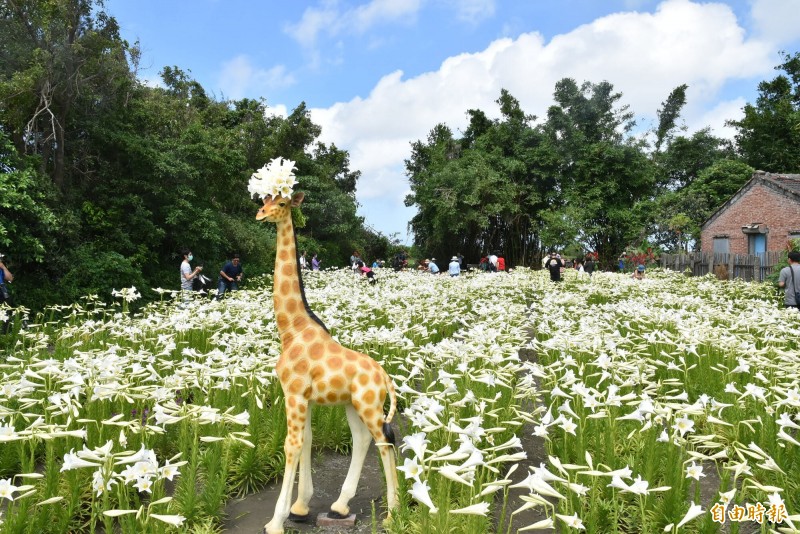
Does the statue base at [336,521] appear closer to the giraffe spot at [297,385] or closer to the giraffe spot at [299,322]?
the giraffe spot at [297,385]

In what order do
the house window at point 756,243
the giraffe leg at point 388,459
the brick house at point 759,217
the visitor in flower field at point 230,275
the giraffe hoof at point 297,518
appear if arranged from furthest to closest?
the house window at point 756,243 → the brick house at point 759,217 → the visitor in flower field at point 230,275 → the giraffe hoof at point 297,518 → the giraffe leg at point 388,459

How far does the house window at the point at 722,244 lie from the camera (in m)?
31.6

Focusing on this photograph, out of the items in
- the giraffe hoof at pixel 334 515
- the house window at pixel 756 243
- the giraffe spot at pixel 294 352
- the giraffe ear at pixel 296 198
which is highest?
the house window at pixel 756 243

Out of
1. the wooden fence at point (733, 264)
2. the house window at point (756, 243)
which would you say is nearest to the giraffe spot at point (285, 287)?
the wooden fence at point (733, 264)

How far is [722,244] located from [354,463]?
114 feet

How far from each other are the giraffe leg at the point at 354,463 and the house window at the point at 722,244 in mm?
34117

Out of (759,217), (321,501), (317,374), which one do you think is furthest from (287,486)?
(759,217)

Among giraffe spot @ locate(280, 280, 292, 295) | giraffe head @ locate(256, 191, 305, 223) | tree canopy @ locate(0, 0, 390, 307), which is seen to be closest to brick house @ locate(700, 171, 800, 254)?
tree canopy @ locate(0, 0, 390, 307)

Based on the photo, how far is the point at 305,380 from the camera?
12.8 feet

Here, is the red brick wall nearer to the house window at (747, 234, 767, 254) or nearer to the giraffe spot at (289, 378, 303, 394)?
the house window at (747, 234, 767, 254)

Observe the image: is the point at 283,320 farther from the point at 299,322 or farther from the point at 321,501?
the point at 321,501

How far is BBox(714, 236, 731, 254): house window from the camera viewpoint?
104 feet

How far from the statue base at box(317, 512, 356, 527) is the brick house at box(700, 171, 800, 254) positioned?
31.9 metres

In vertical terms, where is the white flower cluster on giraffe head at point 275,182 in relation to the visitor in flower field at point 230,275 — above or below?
above
